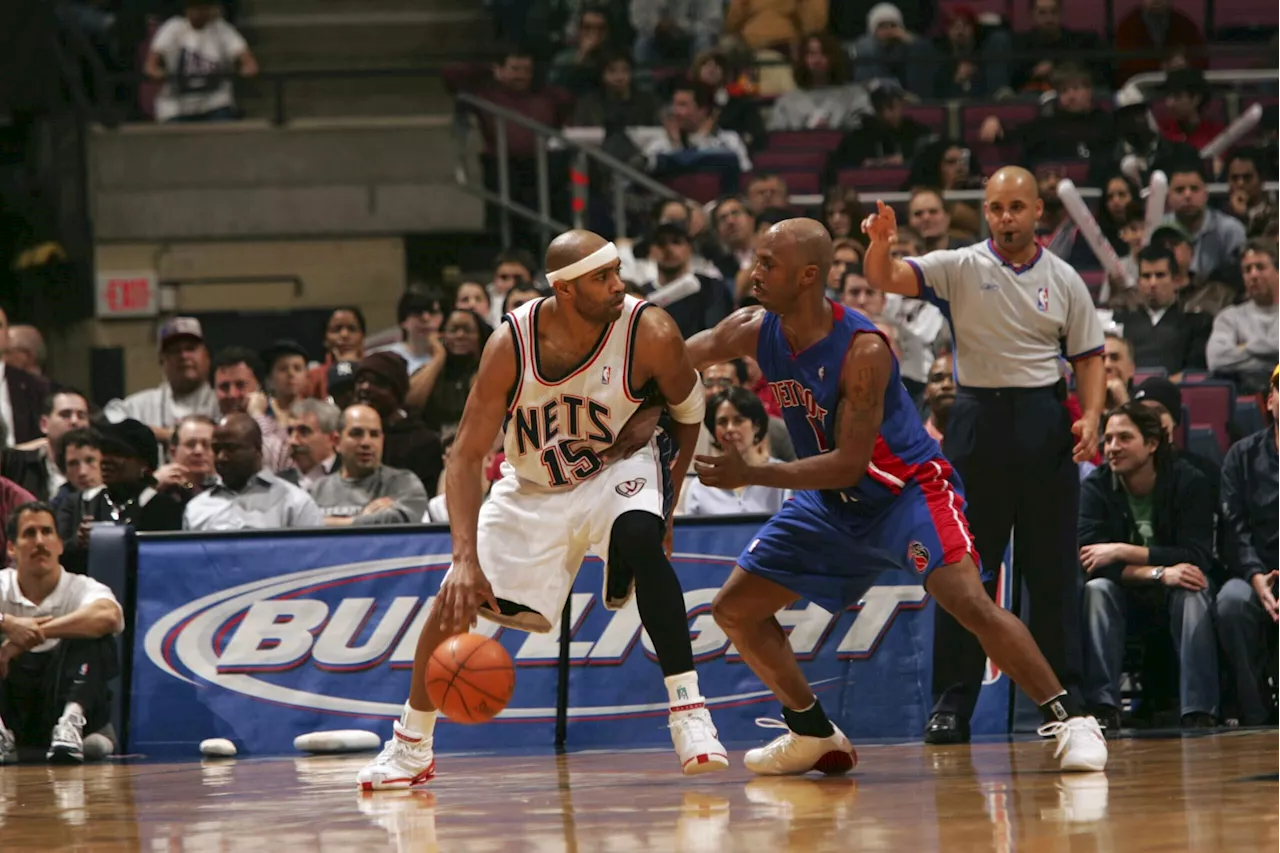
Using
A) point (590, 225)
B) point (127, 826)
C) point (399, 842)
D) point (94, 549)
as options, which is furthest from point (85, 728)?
point (590, 225)

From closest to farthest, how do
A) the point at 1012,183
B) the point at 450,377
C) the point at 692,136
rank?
1. the point at 1012,183
2. the point at 450,377
3. the point at 692,136

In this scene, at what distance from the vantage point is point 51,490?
35.2 feet

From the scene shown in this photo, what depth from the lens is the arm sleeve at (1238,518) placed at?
8562mm

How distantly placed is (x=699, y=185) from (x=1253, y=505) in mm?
6970

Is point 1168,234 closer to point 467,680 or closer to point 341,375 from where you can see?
point 341,375

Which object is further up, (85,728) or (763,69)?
(763,69)

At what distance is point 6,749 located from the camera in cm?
852

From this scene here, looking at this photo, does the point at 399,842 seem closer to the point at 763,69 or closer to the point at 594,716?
the point at 594,716

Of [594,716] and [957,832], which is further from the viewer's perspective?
[594,716]

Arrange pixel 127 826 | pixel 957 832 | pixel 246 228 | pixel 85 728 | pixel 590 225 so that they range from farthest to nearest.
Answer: pixel 246 228 → pixel 590 225 → pixel 85 728 → pixel 127 826 → pixel 957 832

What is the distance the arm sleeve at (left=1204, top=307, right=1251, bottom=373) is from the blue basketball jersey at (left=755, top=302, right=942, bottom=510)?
4.41 metres

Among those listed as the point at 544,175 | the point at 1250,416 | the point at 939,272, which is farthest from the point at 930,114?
the point at 939,272

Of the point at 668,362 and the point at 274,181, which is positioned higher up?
the point at 274,181

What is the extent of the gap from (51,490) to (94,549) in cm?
195
